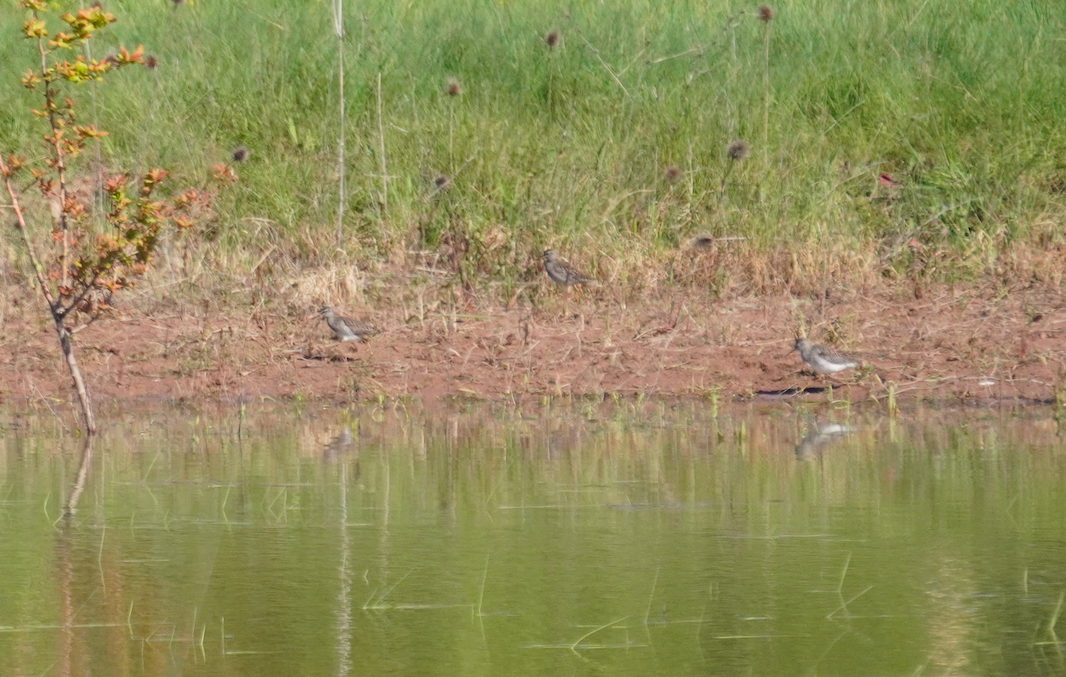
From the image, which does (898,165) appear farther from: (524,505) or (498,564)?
(498,564)

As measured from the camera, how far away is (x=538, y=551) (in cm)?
535

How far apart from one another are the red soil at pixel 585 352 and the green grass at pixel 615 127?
708mm

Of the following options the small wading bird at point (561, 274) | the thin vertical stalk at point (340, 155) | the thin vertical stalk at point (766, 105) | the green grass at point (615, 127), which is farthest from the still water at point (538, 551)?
the thin vertical stalk at point (766, 105)

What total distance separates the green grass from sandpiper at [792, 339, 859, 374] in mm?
1814

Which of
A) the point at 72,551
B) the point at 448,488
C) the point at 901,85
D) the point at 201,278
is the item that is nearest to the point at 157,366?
the point at 201,278

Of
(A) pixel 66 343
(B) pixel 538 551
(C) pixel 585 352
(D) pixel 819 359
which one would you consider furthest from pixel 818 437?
(A) pixel 66 343

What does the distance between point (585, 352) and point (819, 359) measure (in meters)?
1.41

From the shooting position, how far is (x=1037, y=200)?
11.6 m

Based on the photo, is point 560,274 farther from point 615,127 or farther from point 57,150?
point 57,150

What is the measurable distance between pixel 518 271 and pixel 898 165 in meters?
3.16

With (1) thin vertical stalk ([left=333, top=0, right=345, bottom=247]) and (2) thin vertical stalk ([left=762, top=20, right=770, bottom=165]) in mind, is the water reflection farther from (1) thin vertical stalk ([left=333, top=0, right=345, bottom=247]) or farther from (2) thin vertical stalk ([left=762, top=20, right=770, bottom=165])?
(1) thin vertical stalk ([left=333, top=0, right=345, bottom=247])

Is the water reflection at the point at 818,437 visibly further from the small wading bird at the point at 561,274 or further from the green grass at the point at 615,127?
the green grass at the point at 615,127

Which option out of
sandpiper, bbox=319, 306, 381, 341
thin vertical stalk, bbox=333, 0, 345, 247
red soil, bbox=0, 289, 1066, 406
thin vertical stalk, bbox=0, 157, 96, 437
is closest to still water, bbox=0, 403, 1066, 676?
thin vertical stalk, bbox=0, 157, 96, 437

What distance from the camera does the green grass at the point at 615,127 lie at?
450 inches
